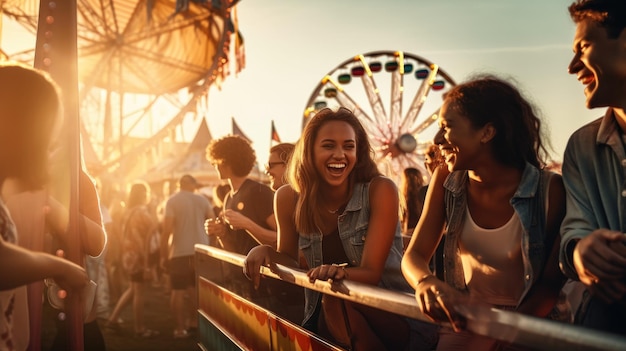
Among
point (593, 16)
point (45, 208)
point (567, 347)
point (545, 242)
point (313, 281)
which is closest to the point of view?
point (567, 347)

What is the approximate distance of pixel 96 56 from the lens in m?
29.0

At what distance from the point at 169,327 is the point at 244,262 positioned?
195 inches

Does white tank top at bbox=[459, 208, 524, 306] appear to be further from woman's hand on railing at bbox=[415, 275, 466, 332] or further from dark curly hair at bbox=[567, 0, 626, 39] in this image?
dark curly hair at bbox=[567, 0, 626, 39]

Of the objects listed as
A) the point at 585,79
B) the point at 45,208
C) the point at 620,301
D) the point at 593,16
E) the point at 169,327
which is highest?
the point at 593,16

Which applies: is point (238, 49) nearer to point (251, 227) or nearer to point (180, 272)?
point (180, 272)

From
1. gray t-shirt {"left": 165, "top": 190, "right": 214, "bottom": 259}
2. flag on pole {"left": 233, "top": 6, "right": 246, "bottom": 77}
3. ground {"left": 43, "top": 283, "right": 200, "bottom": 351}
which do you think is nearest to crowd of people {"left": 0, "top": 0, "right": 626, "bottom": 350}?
ground {"left": 43, "top": 283, "right": 200, "bottom": 351}

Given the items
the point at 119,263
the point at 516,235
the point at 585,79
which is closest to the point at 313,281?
the point at 516,235

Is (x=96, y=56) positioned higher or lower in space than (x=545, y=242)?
higher

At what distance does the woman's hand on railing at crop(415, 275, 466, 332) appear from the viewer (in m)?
1.26

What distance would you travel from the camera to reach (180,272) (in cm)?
668

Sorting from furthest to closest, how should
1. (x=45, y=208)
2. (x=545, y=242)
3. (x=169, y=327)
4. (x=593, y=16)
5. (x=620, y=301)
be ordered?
(x=169, y=327)
(x=545, y=242)
(x=45, y=208)
(x=593, y=16)
(x=620, y=301)

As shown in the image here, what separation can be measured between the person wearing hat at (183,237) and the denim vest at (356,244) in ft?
14.6

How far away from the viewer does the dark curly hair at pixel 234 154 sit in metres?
4.28

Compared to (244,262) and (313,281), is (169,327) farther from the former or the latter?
(313,281)
